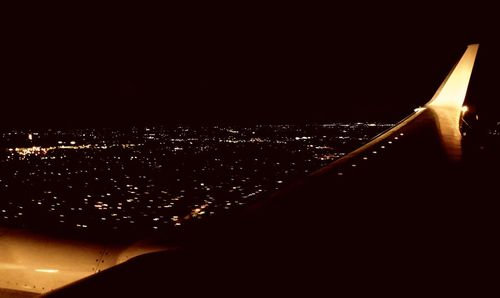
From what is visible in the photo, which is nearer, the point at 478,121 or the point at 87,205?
the point at 478,121

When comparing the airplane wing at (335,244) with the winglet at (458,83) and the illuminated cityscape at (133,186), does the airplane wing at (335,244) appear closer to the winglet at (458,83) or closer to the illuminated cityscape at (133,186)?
the winglet at (458,83)

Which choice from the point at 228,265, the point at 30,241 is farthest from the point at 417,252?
the point at 30,241

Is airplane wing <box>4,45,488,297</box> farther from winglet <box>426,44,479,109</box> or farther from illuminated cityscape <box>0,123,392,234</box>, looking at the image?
illuminated cityscape <box>0,123,392,234</box>

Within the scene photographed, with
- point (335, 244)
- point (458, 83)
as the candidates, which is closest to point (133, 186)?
point (458, 83)

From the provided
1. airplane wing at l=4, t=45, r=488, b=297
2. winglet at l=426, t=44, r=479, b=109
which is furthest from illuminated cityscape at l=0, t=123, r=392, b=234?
airplane wing at l=4, t=45, r=488, b=297

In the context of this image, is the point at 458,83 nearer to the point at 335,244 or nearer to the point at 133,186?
the point at 335,244

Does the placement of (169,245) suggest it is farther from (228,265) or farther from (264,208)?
(228,265)

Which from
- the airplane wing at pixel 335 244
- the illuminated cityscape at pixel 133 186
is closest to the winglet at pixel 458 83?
the illuminated cityscape at pixel 133 186
